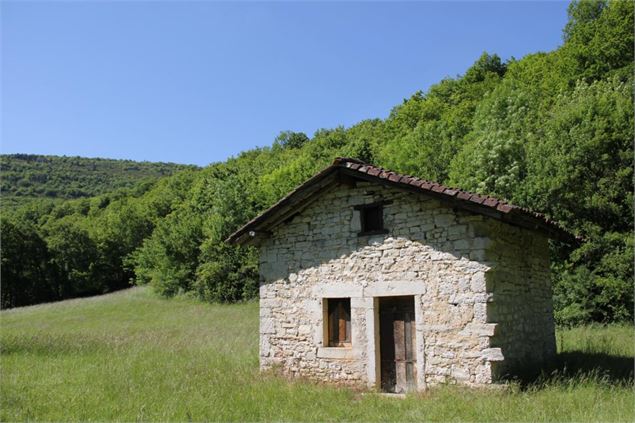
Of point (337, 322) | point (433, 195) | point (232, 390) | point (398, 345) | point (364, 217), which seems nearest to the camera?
point (433, 195)

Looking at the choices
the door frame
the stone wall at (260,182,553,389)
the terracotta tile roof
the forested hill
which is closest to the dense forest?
the terracotta tile roof

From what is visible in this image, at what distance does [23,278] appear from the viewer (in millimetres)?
49062

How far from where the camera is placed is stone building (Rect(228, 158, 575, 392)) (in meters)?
9.04

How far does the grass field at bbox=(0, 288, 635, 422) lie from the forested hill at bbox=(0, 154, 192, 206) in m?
73.5

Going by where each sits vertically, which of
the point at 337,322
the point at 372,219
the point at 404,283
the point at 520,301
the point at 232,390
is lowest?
the point at 232,390

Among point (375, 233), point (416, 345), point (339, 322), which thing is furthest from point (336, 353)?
point (375, 233)

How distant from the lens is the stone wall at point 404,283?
9.03 meters

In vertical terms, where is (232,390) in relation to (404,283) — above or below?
below

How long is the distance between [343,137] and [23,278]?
34870mm

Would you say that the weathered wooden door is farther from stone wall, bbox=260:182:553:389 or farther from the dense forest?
the dense forest

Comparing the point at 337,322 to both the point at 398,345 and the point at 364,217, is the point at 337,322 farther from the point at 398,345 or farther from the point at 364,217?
the point at 364,217

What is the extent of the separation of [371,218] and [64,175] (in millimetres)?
108323

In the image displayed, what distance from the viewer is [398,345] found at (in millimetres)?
9992

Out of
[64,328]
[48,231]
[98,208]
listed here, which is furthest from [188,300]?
[98,208]
